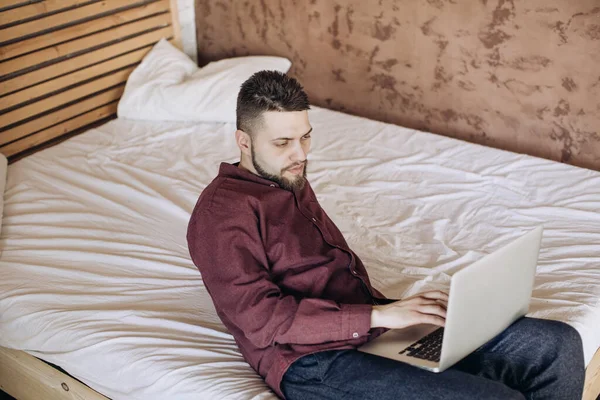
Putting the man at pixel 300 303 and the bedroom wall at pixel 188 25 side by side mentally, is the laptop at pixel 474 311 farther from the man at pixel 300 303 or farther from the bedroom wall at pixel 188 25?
the bedroom wall at pixel 188 25

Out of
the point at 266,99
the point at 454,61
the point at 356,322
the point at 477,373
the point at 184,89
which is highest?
the point at 266,99

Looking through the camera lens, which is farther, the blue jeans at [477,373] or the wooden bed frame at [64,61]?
the wooden bed frame at [64,61]

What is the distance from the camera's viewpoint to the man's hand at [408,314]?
145 cm

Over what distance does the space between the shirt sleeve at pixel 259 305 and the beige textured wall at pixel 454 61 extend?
1.55 m

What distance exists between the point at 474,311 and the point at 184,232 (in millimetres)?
1121

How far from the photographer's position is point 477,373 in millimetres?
1494

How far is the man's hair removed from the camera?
1.57 meters

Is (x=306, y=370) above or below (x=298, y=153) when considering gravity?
below

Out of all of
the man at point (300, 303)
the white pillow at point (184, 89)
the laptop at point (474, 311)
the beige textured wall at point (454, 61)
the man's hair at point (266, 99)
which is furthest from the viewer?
the white pillow at point (184, 89)

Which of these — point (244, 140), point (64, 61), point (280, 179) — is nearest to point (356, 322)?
point (280, 179)

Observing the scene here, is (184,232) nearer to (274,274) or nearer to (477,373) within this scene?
(274,274)

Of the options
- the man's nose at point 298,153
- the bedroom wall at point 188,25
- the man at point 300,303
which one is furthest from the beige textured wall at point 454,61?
the man's nose at point 298,153

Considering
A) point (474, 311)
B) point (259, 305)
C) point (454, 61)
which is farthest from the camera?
point (454, 61)

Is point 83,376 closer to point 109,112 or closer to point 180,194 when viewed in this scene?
point 180,194
